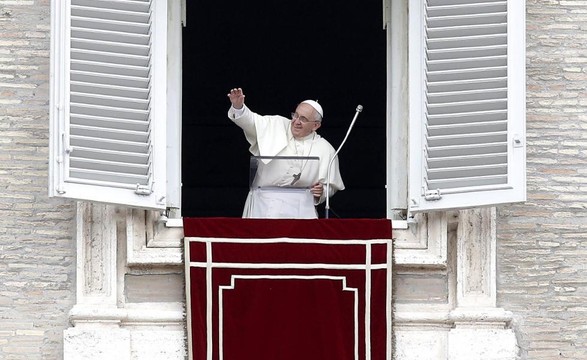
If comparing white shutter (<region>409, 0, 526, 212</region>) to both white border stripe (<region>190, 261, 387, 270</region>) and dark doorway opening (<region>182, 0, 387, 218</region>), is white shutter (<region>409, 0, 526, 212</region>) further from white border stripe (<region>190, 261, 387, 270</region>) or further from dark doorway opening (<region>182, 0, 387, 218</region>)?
dark doorway opening (<region>182, 0, 387, 218</region>)

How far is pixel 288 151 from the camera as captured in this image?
1323 centimetres

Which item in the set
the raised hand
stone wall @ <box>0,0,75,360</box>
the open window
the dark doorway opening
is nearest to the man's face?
the raised hand

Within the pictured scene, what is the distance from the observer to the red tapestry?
1235 centimetres

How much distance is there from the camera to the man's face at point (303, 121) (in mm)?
13320

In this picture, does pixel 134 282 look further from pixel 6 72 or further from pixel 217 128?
pixel 217 128

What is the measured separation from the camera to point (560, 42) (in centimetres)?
1286

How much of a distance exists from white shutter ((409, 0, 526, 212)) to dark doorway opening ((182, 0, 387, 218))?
2904 mm

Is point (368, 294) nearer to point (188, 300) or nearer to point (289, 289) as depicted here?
point (289, 289)

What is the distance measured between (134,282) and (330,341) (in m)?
1.03

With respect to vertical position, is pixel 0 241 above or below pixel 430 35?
below

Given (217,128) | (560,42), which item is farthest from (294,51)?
(560,42)

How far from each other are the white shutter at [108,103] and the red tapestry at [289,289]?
0.41 metres

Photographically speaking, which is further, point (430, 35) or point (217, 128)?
point (217, 128)

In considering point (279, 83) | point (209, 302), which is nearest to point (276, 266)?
point (209, 302)
